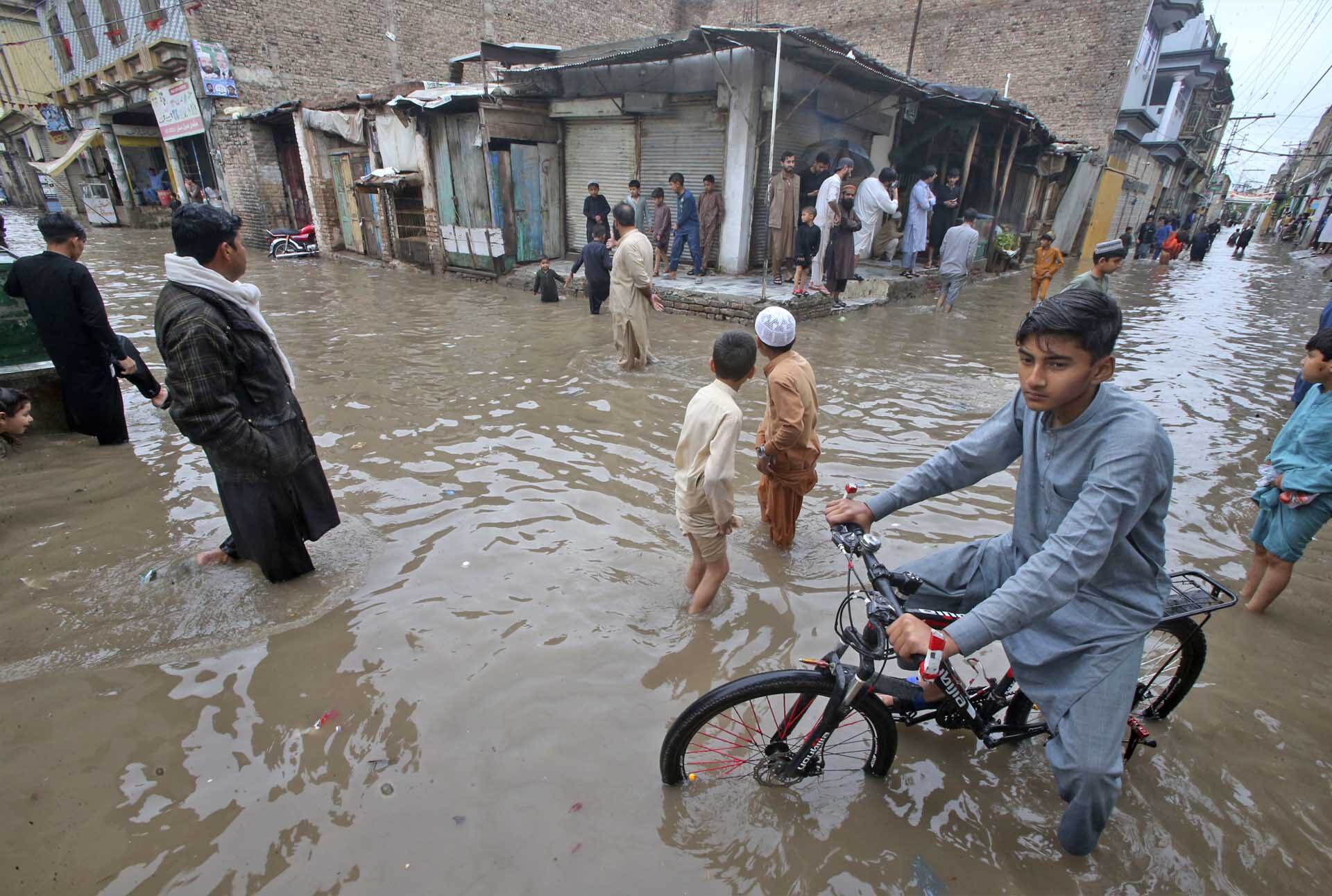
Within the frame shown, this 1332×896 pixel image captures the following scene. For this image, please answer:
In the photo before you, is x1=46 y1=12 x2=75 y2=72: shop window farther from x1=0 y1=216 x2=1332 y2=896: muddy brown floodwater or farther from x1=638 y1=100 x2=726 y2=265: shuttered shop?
x1=0 y1=216 x2=1332 y2=896: muddy brown floodwater

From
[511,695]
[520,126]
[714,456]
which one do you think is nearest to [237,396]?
[511,695]

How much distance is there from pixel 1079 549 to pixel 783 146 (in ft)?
37.9

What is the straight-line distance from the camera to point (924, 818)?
2.19 metres

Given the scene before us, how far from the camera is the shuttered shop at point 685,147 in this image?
11.1 meters

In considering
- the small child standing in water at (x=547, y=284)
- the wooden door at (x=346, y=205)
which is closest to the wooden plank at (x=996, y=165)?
the small child standing in water at (x=547, y=284)

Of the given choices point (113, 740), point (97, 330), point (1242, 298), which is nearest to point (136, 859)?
point (113, 740)

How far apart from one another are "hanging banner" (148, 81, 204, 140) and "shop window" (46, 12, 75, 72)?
7.47 meters

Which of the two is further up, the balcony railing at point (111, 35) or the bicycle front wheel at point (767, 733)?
the balcony railing at point (111, 35)

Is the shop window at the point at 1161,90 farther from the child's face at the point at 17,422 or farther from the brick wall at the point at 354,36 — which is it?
the child's face at the point at 17,422

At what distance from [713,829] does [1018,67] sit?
26.5m

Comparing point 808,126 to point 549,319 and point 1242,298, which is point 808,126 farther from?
point 1242,298

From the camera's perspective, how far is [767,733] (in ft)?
7.51

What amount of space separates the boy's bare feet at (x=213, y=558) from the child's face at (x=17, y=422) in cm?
258

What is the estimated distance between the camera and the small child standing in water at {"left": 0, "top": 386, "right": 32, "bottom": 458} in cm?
442
